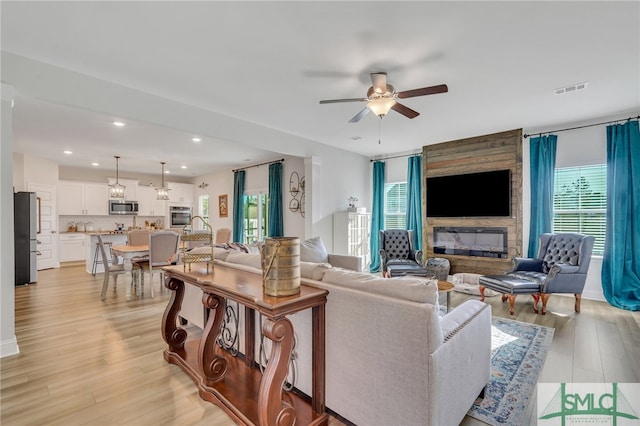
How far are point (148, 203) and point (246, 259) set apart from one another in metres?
7.97

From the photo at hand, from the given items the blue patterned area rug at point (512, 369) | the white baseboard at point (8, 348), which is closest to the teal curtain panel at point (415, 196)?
the blue patterned area rug at point (512, 369)

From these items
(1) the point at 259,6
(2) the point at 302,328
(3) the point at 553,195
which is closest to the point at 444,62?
(1) the point at 259,6

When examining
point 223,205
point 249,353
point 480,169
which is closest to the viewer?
point 249,353

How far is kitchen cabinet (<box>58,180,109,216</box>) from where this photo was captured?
762cm

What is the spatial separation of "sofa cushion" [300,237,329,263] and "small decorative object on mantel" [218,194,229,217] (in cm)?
524

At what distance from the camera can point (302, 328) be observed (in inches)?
75.6

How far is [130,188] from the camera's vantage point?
859 centimetres

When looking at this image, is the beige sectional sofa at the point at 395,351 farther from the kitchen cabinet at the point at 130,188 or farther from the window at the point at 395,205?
the kitchen cabinet at the point at 130,188

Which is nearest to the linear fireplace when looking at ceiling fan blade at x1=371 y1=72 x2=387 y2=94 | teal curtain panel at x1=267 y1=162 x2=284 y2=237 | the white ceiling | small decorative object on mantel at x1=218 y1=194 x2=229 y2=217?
the white ceiling

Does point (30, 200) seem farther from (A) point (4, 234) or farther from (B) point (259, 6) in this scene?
(B) point (259, 6)

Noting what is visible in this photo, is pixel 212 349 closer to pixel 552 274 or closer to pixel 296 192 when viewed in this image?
pixel 552 274

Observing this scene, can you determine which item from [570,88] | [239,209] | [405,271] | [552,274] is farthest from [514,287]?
[239,209]

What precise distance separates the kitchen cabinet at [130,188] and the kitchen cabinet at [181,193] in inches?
36.7

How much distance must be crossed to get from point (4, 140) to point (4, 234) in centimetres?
85
